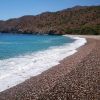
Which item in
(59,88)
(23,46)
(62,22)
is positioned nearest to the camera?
(59,88)

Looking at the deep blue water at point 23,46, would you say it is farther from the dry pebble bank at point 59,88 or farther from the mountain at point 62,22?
the mountain at point 62,22

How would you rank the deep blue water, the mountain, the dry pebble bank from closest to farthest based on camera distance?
1. the dry pebble bank
2. the deep blue water
3. the mountain

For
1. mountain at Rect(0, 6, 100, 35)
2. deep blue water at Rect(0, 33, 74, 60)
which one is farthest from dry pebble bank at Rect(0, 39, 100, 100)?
mountain at Rect(0, 6, 100, 35)

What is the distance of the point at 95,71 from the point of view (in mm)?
14148

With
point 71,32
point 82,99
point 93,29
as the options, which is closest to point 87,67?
point 82,99

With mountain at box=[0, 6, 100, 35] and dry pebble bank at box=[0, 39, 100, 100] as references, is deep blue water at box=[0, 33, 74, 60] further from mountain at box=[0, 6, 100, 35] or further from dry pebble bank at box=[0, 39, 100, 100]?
mountain at box=[0, 6, 100, 35]

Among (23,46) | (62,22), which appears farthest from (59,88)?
(62,22)

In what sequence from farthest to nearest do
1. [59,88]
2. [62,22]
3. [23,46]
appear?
[62,22]
[23,46]
[59,88]

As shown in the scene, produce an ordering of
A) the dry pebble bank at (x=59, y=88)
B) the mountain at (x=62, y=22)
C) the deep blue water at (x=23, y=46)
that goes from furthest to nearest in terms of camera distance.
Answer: the mountain at (x=62, y=22) < the deep blue water at (x=23, y=46) < the dry pebble bank at (x=59, y=88)

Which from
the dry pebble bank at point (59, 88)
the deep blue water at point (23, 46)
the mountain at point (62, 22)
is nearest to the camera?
the dry pebble bank at point (59, 88)

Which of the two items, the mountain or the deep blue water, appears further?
the mountain

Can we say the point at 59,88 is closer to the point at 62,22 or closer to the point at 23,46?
the point at 23,46

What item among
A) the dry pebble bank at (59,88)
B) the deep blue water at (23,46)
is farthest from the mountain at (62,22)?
the dry pebble bank at (59,88)

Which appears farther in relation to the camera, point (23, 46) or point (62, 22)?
point (62, 22)
